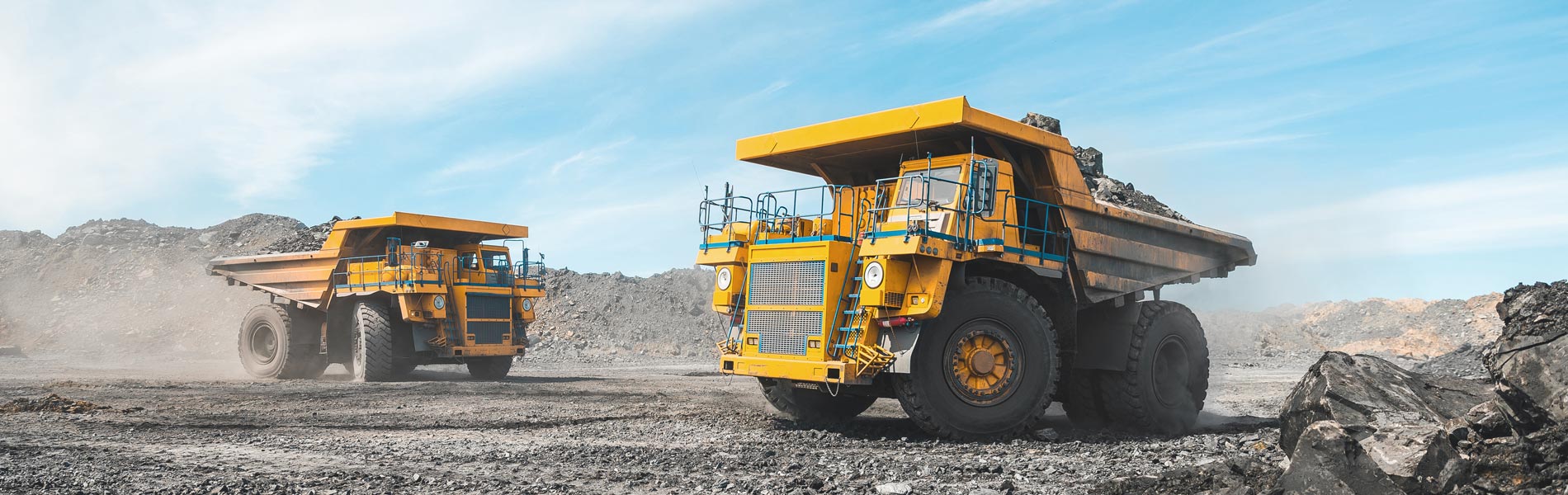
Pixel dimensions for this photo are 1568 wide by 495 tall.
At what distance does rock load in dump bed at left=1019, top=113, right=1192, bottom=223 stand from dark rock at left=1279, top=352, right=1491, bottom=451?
5411mm

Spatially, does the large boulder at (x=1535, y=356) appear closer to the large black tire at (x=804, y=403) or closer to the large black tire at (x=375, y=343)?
the large black tire at (x=804, y=403)

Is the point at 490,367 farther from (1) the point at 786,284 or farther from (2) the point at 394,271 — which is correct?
(1) the point at 786,284

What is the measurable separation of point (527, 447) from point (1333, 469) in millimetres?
5864

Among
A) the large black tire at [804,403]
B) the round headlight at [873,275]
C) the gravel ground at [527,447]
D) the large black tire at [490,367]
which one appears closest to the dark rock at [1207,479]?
the gravel ground at [527,447]

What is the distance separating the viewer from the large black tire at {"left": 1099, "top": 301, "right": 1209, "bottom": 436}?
34.5 feet

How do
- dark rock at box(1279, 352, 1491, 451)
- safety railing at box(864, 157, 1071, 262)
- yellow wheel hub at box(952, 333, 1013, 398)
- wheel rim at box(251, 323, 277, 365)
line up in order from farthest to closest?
1. wheel rim at box(251, 323, 277, 365)
2. yellow wheel hub at box(952, 333, 1013, 398)
3. safety railing at box(864, 157, 1071, 262)
4. dark rock at box(1279, 352, 1491, 451)

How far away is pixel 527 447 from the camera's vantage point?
8.74m

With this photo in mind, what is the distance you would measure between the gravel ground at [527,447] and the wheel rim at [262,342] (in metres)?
4.39

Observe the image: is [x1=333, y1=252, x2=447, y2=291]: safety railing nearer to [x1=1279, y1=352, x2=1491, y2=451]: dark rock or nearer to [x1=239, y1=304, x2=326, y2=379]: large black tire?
[x1=239, y1=304, x2=326, y2=379]: large black tire

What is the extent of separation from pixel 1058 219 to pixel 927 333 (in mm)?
2025

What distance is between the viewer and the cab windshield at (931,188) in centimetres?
944

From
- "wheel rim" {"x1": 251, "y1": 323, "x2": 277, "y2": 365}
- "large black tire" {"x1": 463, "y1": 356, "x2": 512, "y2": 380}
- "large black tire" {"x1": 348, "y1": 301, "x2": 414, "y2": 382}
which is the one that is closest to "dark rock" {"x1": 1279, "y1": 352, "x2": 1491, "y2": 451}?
"large black tire" {"x1": 348, "y1": 301, "x2": 414, "y2": 382}

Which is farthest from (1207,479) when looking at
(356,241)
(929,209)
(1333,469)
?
(356,241)

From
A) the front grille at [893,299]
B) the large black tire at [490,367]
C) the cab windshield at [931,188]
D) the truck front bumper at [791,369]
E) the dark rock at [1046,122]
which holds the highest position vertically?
the dark rock at [1046,122]
